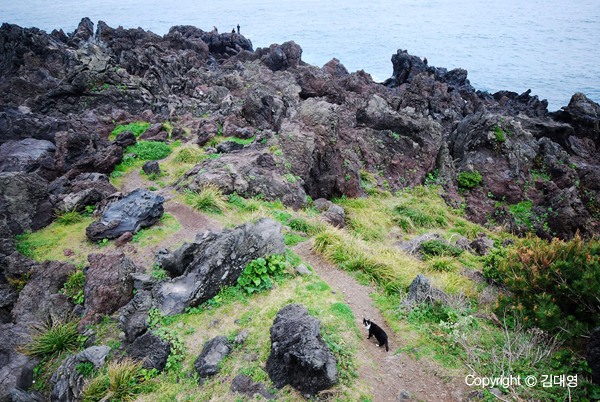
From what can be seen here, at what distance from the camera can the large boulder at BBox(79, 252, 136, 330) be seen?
282 inches

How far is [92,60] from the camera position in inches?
982

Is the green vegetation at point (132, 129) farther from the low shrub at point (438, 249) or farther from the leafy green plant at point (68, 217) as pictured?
the low shrub at point (438, 249)

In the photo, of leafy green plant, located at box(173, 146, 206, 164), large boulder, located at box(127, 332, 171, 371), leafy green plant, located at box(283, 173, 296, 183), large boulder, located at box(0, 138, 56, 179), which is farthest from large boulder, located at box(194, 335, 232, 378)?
leafy green plant, located at box(173, 146, 206, 164)

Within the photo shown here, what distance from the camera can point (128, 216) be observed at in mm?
10266

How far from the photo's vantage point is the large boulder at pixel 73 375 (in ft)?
18.8

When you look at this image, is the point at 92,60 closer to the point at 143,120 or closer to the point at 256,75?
the point at 143,120

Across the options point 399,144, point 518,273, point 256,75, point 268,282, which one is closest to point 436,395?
point 518,273

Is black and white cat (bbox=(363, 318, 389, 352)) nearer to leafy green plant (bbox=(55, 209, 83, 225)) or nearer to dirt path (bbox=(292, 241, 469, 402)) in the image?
dirt path (bbox=(292, 241, 469, 402))

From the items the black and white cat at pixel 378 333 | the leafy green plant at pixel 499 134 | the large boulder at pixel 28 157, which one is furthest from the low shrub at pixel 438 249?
the large boulder at pixel 28 157

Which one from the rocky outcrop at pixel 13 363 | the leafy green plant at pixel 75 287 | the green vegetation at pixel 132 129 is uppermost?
the green vegetation at pixel 132 129

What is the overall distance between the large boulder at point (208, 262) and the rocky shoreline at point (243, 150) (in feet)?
0.25

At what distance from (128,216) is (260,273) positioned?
202 inches

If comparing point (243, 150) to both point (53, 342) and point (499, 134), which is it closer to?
point (53, 342)

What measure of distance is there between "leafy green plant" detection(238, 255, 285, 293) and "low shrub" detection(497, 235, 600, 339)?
198 inches
